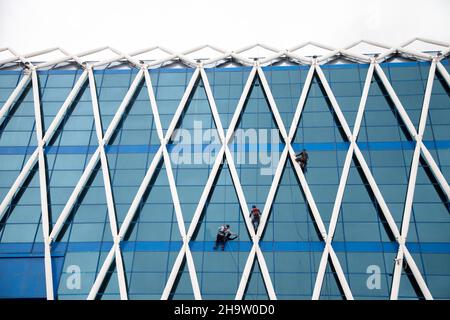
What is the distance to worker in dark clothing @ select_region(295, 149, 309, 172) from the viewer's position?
28433 mm

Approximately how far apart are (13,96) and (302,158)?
65.9 ft

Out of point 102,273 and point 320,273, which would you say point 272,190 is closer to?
point 320,273

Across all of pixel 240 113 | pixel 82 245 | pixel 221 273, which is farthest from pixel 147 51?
pixel 221 273

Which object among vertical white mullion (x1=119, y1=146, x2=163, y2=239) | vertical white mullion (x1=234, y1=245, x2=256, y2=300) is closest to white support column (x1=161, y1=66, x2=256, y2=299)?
vertical white mullion (x1=119, y1=146, x2=163, y2=239)

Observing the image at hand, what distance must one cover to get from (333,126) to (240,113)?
6.11 metres

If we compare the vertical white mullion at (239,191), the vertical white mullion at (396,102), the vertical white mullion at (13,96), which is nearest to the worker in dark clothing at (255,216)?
the vertical white mullion at (239,191)

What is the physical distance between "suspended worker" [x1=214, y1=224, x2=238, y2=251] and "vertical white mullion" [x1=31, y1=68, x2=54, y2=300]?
9255 mm

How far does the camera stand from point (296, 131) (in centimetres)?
3042

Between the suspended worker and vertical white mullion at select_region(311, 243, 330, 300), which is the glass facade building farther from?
the suspended worker

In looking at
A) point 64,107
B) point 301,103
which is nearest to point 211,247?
point 301,103

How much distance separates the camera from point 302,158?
28.5 meters

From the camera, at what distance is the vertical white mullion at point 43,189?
84.7 feet

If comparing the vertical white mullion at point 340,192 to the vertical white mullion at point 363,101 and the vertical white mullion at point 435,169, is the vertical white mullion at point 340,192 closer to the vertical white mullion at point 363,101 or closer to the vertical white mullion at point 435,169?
the vertical white mullion at point 363,101
